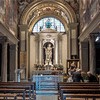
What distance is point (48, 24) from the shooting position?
35.5 meters

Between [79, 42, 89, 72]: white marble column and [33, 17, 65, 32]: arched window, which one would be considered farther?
[33, 17, 65, 32]: arched window

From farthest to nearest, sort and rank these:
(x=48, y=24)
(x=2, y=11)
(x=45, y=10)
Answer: (x=48, y=24) → (x=45, y=10) → (x=2, y=11)

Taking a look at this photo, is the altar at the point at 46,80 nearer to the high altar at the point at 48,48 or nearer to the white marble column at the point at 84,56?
the white marble column at the point at 84,56

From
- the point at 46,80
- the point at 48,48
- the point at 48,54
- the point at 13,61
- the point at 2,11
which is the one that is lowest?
the point at 46,80

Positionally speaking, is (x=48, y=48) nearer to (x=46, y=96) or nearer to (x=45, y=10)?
(x=45, y=10)

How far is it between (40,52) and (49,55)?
110 centimetres

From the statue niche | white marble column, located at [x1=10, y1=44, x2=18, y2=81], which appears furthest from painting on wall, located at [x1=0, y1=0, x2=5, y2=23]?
the statue niche

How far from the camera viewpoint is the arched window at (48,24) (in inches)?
1399

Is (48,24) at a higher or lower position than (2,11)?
higher

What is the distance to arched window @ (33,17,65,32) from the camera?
3553cm

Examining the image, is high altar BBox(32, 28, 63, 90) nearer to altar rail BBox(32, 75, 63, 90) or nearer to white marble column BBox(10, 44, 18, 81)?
white marble column BBox(10, 44, 18, 81)

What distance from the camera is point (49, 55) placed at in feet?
111

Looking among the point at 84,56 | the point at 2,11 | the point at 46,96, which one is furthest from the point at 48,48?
the point at 46,96

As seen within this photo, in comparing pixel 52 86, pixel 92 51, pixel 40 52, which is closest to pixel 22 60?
pixel 40 52
